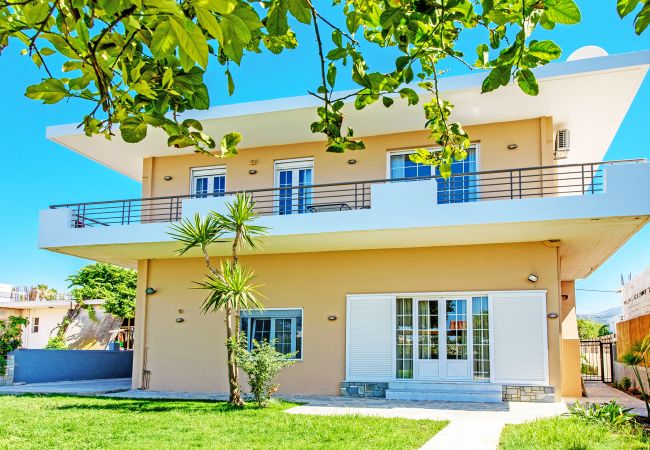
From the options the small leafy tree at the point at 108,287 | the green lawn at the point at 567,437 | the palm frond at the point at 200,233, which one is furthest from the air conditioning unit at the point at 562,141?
the small leafy tree at the point at 108,287

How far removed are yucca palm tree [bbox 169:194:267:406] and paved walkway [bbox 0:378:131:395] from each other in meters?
4.61

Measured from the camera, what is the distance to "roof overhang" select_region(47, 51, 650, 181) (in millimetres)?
13102

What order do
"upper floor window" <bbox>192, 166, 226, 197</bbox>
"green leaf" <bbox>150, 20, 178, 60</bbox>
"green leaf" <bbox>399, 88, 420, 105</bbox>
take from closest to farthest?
"green leaf" <bbox>150, 20, 178, 60</bbox> → "green leaf" <bbox>399, 88, 420, 105</bbox> → "upper floor window" <bbox>192, 166, 226, 197</bbox>

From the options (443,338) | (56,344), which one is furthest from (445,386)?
(56,344)

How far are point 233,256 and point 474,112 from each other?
6.32 m

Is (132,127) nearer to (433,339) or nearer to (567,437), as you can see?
(567,437)

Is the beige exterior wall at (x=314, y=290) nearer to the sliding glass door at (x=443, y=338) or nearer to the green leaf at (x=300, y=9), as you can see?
the sliding glass door at (x=443, y=338)

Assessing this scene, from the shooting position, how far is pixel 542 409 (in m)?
13.1

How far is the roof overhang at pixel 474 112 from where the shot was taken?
43.0 feet

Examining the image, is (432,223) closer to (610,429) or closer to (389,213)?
(389,213)

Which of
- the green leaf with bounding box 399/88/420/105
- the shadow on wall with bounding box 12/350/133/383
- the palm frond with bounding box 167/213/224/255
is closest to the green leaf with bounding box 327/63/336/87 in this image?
the green leaf with bounding box 399/88/420/105

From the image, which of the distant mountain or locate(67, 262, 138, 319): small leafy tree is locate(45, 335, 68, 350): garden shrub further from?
the distant mountain

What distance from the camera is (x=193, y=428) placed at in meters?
10.2

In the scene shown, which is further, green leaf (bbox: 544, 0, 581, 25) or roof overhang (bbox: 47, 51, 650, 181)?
roof overhang (bbox: 47, 51, 650, 181)
